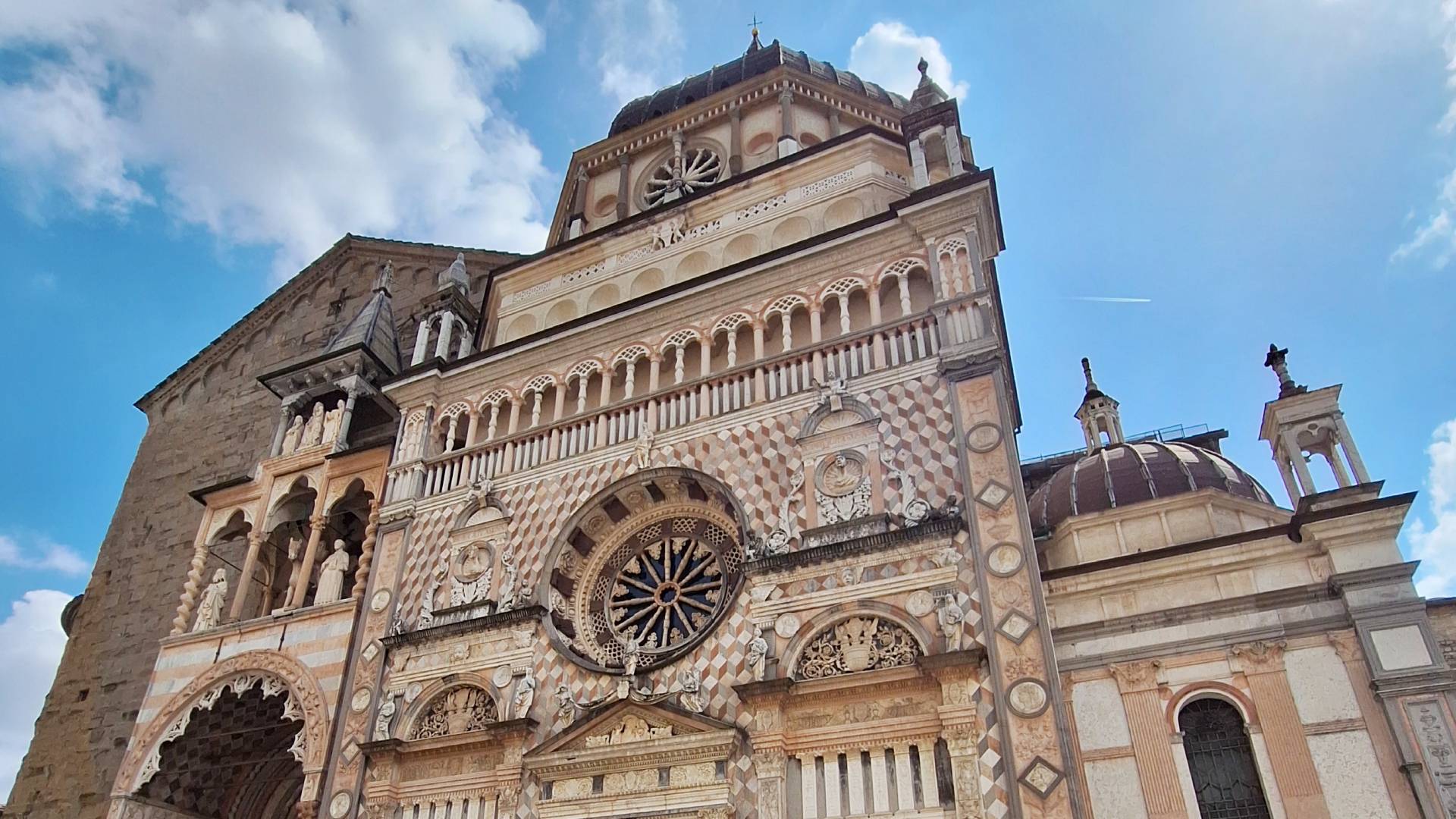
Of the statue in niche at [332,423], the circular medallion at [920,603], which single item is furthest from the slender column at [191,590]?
the circular medallion at [920,603]

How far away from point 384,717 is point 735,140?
13.2 meters

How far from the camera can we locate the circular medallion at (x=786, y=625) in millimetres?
11641

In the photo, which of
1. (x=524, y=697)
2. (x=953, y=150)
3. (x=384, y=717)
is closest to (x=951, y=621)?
(x=524, y=697)

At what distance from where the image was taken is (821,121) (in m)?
21.0

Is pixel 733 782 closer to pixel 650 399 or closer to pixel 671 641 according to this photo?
pixel 671 641

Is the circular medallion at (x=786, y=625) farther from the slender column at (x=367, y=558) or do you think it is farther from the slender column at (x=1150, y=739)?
the slender column at (x=367, y=558)

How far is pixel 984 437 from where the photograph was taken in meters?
11.9

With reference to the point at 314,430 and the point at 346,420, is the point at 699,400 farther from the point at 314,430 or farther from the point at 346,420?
the point at 314,430

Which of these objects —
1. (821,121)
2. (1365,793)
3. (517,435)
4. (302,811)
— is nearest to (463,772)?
(302,811)

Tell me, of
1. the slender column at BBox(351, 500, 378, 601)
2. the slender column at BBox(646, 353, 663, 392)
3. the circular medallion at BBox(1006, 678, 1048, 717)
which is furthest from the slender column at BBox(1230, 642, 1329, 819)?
the slender column at BBox(351, 500, 378, 601)

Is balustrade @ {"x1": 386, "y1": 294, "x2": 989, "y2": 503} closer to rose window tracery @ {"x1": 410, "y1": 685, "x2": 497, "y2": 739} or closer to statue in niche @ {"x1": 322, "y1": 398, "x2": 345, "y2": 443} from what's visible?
statue in niche @ {"x1": 322, "y1": 398, "x2": 345, "y2": 443}

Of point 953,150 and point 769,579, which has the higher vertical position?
point 953,150

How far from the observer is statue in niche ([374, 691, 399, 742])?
1355 centimetres

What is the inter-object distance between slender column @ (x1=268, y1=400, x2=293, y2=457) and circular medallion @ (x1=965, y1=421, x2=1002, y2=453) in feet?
43.7
